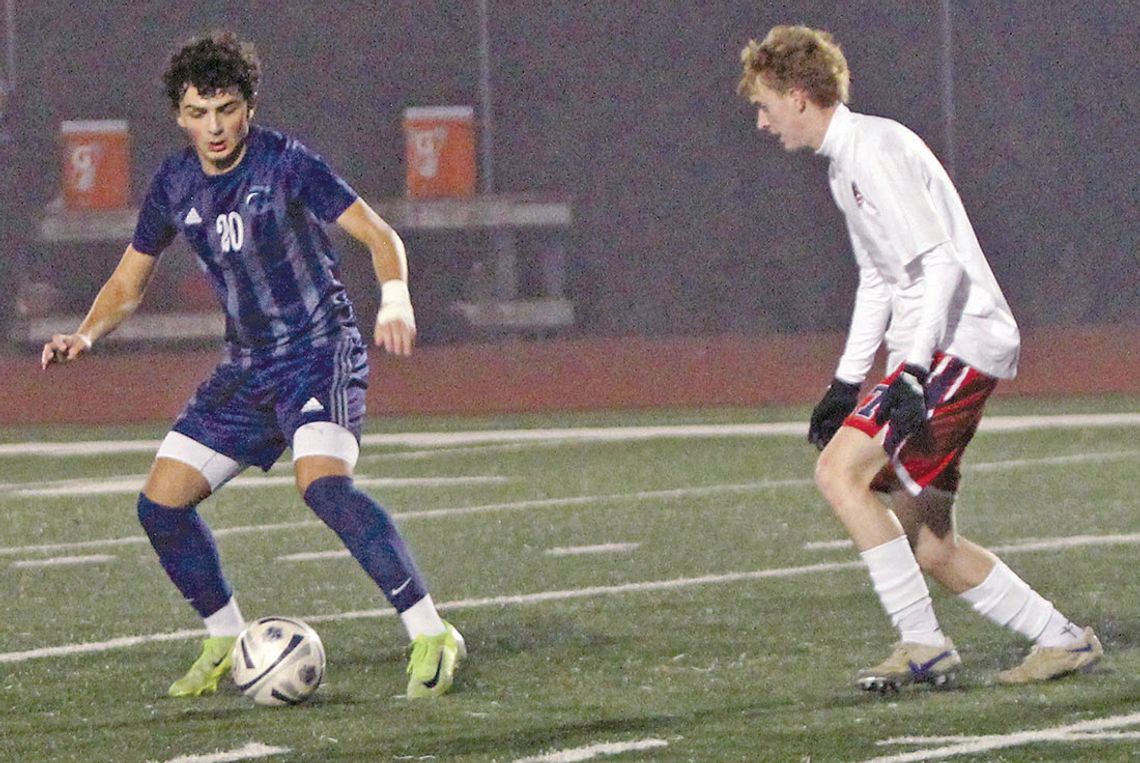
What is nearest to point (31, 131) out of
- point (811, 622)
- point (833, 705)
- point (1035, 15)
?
point (1035, 15)

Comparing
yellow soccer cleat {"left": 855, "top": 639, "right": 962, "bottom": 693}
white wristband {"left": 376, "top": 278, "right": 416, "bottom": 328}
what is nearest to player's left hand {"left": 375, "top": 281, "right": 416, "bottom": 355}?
white wristband {"left": 376, "top": 278, "right": 416, "bottom": 328}

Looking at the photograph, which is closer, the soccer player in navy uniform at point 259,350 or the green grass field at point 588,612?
the green grass field at point 588,612

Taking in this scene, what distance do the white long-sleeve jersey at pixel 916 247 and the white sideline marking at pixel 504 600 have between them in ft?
6.74

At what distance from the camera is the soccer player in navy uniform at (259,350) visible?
5.87 m

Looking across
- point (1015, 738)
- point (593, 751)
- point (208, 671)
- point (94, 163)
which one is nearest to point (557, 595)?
point (208, 671)

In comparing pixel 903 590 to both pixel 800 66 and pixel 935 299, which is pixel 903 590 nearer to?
pixel 935 299

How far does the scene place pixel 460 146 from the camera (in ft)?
64.7

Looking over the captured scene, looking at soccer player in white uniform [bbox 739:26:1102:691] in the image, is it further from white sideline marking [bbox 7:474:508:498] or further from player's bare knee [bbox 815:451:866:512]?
white sideline marking [bbox 7:474:508:498]

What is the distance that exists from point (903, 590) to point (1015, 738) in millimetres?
692

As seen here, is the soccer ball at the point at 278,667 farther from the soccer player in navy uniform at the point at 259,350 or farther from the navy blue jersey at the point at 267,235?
the navy blue jersey at the point at 267,235

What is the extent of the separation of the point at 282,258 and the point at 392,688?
1116mm

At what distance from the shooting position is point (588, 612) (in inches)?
286

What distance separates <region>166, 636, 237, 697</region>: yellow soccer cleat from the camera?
599 centimetres

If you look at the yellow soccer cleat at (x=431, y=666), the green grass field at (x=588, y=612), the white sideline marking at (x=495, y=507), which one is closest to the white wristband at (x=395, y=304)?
the yellow soccer cleat at (x=431, y=666)
